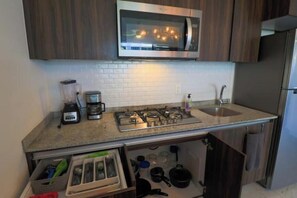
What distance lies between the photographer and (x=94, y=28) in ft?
4.04

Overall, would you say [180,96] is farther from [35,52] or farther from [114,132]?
[35,52]

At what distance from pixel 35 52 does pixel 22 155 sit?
2.28ft

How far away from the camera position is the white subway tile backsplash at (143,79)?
1546 mm

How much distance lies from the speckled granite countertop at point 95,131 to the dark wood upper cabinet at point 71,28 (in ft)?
1.84

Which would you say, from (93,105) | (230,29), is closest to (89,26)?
(93,105)

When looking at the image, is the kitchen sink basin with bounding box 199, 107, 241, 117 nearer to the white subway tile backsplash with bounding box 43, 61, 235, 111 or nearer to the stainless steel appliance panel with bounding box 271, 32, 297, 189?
the white subway tile backsplash with bounding box 43, 61, 235, 111

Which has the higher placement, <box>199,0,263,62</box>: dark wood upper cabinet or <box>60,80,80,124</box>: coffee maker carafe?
<box>199,0,263,62</box>: dark wood upper cabinet

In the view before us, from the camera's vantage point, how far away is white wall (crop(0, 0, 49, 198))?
82 centimetres

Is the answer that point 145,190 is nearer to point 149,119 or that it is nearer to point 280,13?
point 149,119

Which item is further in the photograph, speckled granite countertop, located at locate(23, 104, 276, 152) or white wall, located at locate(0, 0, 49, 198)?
speckled granite countertop, located at locate(23, 104, 276, 152)

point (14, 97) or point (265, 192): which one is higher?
point (14, 97)

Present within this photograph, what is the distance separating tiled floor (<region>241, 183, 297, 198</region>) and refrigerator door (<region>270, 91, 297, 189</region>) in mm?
60

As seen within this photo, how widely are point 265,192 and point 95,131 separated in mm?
1941

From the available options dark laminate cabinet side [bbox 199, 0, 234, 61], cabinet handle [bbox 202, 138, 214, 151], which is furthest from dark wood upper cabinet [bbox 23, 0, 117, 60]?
cabinet handle [bbox 202, 138, 214, 151]
